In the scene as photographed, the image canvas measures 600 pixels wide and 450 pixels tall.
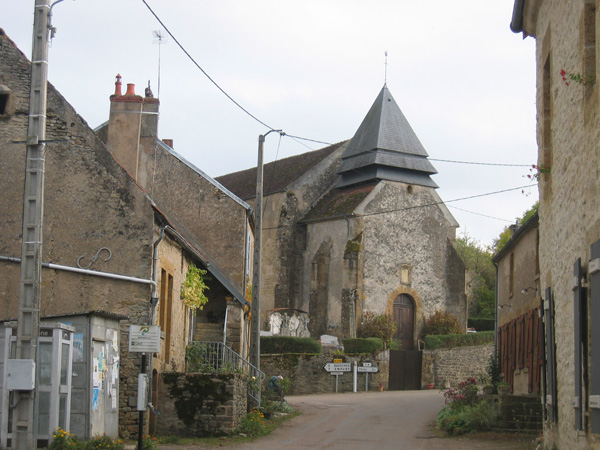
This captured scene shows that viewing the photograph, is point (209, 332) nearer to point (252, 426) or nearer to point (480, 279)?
point (252, 426)

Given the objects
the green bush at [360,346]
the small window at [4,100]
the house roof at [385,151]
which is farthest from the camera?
the house roof at [385,151]

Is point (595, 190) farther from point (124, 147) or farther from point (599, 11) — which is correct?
point (124, 147)

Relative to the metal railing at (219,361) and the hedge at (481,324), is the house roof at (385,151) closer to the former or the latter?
the hedge at (481,324)

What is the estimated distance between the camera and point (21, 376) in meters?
10.5

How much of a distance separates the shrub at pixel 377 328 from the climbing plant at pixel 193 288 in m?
18.8

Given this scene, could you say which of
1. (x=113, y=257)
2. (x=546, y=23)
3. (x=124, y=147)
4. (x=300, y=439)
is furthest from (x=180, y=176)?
(x=546, y=23)

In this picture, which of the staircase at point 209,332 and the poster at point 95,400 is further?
the staircase at point 209,332

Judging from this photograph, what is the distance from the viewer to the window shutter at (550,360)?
489 inches

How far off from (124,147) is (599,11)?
14098mm

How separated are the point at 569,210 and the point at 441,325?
30.0 m

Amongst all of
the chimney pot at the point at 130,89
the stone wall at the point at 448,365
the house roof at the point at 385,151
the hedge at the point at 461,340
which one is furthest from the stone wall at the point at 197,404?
the house roof at the point at 385,151

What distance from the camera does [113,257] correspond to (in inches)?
626

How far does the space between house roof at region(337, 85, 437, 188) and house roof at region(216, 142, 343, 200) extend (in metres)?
2.03

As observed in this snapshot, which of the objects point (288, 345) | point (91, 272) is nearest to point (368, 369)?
point (288, 345)
